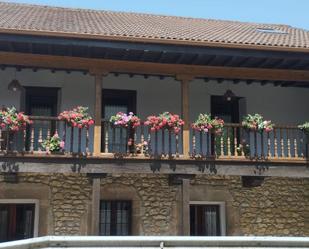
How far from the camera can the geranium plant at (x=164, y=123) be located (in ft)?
38.0

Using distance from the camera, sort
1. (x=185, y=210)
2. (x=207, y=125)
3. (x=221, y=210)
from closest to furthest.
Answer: (x=185, y=210)
(x=207, y=125)
(x=221, y=210)

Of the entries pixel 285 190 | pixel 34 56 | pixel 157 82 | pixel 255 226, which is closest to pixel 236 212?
pixel 255 226

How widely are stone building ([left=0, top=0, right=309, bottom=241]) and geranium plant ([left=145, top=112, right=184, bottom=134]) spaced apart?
18cm

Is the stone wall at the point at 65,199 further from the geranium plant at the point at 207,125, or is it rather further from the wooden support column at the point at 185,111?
the geranium plant at the point at 207,125

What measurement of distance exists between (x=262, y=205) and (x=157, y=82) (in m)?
4.30

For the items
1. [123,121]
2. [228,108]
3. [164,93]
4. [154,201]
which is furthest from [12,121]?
[228,108]

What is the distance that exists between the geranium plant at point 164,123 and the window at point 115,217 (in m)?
2.92

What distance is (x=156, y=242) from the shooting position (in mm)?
7207

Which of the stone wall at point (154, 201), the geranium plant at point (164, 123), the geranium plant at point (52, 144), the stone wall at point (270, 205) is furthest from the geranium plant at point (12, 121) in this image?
the stone wall at point (270, 205)

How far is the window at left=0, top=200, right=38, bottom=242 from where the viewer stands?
1315 cm

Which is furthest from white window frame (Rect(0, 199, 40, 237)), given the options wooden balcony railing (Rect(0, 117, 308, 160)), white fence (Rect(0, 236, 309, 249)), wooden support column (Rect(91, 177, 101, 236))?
white fence (Rect(0, 236, 309, 249))

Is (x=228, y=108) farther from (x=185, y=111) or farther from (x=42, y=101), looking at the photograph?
(x=42, y=101)

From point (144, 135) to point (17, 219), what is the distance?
3.79 meters

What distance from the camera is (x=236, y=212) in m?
14.0
